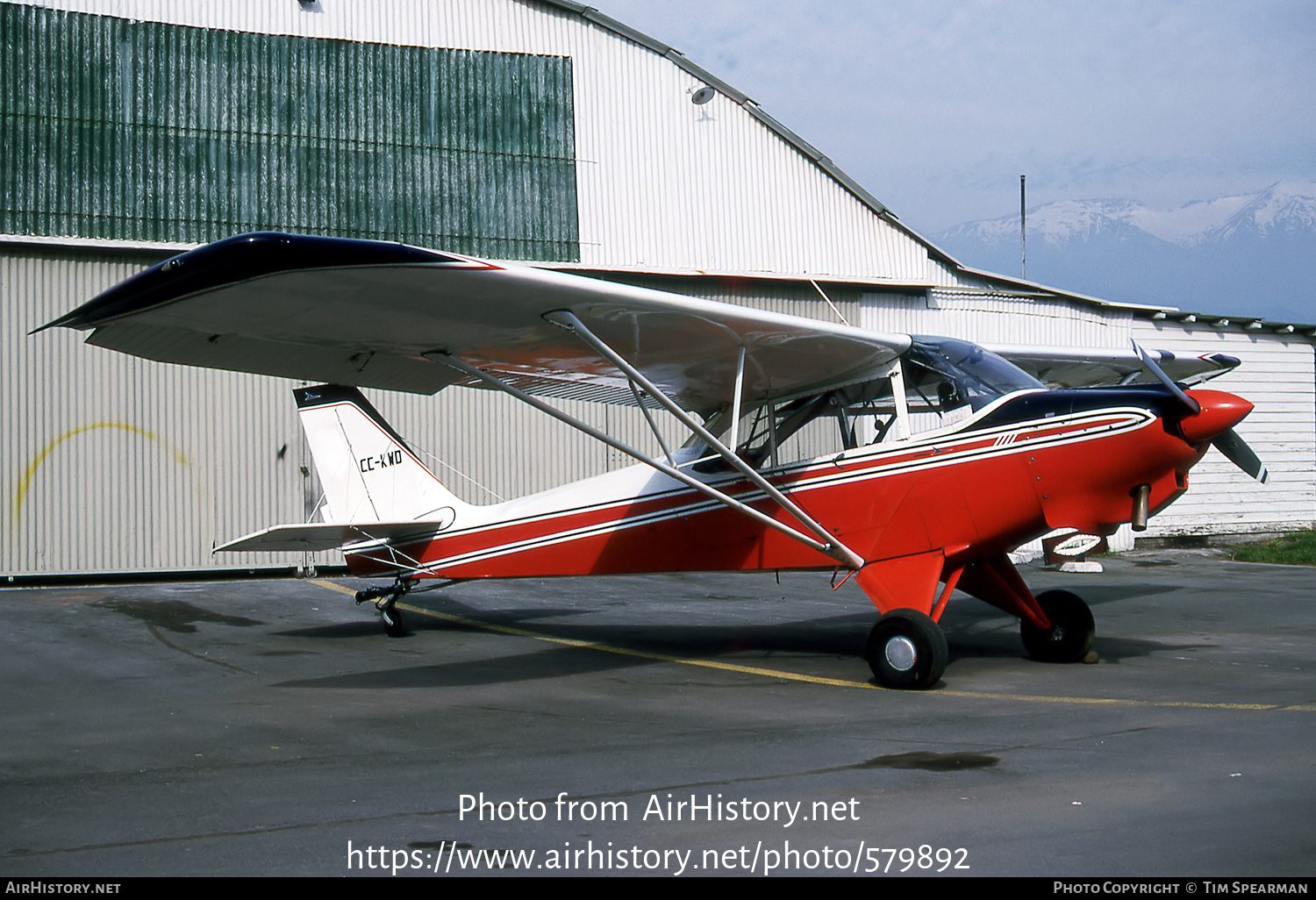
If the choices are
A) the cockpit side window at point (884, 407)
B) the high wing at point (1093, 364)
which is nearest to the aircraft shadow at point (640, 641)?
the cockpit side window at point (884, 407)

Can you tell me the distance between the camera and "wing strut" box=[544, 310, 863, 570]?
7410 mm

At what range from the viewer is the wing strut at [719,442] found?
24.3ft

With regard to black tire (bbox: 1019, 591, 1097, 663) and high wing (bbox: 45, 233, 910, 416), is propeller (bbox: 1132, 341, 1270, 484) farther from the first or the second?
high wing (bbox: 45, 233, 910, 416)

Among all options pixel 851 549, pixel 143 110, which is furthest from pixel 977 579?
pixel 143 110

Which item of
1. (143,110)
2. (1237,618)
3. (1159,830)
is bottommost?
(1237,618)

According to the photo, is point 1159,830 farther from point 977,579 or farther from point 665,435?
point 665,435

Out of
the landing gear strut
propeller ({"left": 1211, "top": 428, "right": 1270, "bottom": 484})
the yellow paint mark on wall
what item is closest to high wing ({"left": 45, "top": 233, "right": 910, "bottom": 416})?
propeller ({"left": 1211, "top": 428, "right": 1270, "bottom": 484})

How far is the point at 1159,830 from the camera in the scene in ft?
13.3

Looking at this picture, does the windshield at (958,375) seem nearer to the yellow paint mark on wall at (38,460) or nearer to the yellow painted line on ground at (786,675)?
the yellow painted line on ground at (786,675)

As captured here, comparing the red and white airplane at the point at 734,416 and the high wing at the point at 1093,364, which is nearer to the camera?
the red and white airplane at the point at 734,416

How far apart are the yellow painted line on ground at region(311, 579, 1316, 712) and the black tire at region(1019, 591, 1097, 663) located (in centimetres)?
167

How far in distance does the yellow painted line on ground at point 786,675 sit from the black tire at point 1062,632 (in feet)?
5.48

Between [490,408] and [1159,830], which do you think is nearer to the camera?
[1159,830]
